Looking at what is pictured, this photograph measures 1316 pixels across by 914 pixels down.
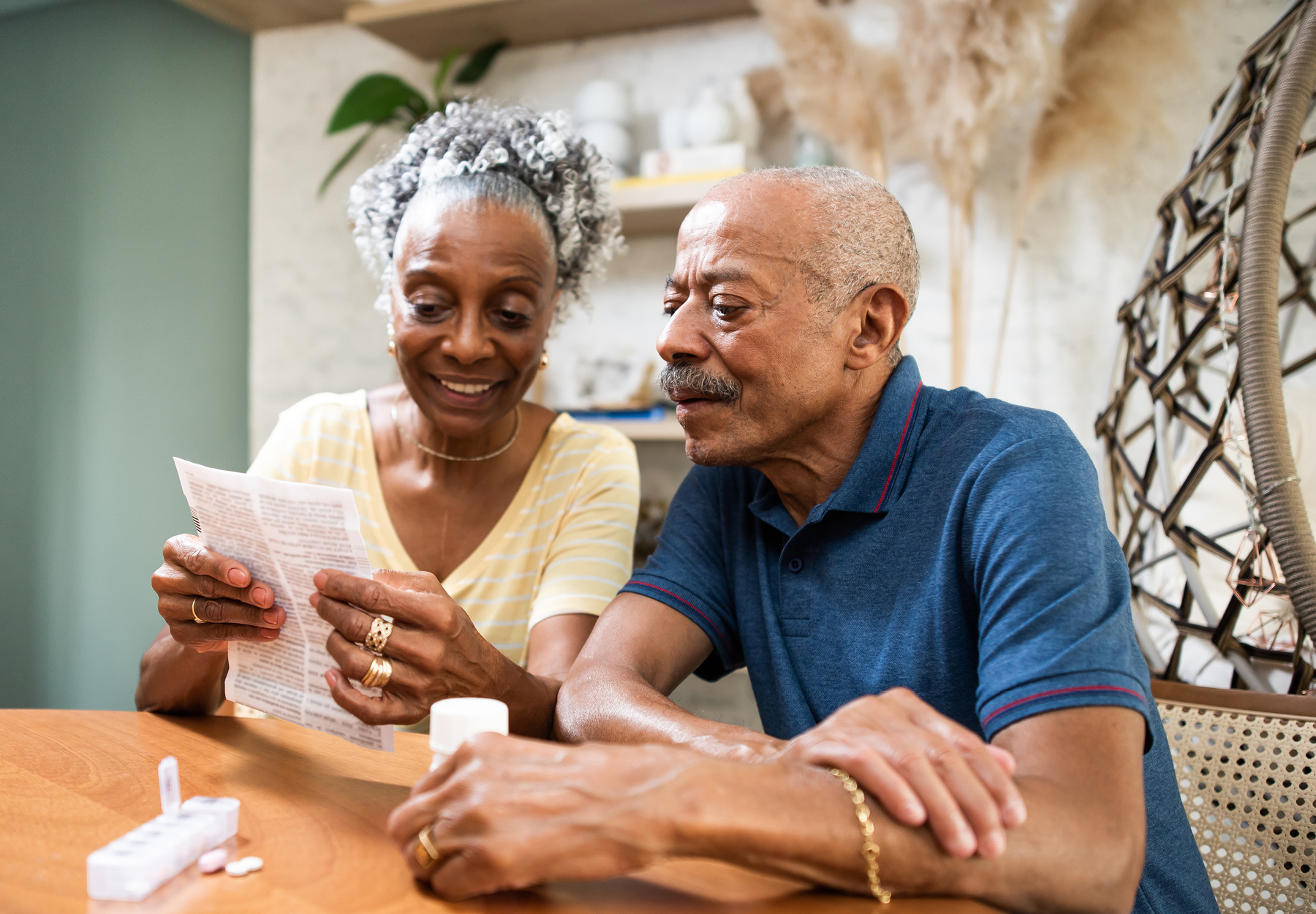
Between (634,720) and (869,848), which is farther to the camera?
(634,720)

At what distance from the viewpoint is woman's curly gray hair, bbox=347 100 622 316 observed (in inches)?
65.8

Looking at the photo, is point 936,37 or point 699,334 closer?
point 699,334

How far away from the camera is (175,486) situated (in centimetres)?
298

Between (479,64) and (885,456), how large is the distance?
236 cm

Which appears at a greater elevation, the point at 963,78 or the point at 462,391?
the point at 963,78

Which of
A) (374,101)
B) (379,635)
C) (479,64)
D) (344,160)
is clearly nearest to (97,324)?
(344,160)

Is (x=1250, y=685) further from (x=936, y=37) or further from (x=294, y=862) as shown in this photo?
(x=936, y=37)

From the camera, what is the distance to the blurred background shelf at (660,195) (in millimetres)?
2500

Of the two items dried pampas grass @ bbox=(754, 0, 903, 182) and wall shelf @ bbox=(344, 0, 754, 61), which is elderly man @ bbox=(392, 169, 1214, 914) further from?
wall shelf @ bbox=(344, 0, 754, 61)

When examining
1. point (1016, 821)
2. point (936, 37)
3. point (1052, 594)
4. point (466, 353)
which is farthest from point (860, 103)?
point (1016, 821)

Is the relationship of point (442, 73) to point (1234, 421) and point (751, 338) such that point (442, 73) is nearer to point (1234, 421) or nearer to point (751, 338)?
point (751, 338)

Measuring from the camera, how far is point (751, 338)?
1.18 m

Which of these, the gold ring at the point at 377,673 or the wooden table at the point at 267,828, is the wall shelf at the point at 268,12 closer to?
the wooden table at the point at 267,828

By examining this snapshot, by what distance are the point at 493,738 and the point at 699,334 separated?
63cm
